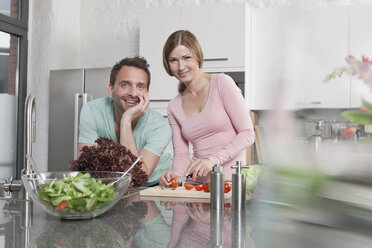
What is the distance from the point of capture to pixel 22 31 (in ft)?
13.1

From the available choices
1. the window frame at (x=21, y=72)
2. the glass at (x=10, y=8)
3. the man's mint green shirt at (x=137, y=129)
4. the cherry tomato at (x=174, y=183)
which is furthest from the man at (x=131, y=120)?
the glass at (x=10, y=8)

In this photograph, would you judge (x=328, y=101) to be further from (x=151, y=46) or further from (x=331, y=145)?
(x=151, y=46)

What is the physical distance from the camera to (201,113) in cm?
199

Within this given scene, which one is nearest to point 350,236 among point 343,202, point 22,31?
point 343,202

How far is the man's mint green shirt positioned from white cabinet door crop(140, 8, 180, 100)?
1373 mm

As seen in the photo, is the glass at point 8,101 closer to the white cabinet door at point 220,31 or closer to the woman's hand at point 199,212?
the white cabinet door at point 220,31

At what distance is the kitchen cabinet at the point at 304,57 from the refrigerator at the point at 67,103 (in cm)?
345

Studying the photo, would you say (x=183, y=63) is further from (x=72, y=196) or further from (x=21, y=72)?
(x=21, y=72)

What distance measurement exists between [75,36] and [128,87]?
2414 mm

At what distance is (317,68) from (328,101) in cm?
1

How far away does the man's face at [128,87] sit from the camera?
7.01 feet

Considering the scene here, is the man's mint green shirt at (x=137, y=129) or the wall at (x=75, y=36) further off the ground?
the wall at (x=75, y=36)

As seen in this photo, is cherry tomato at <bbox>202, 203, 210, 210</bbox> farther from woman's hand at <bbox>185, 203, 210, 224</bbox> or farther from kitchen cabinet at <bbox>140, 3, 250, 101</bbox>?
kitchen cabinet at <bbox>140, 3, 250, 101</bbox>

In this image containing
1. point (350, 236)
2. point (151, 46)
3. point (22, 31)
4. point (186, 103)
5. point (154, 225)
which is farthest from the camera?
point (22, 31)
